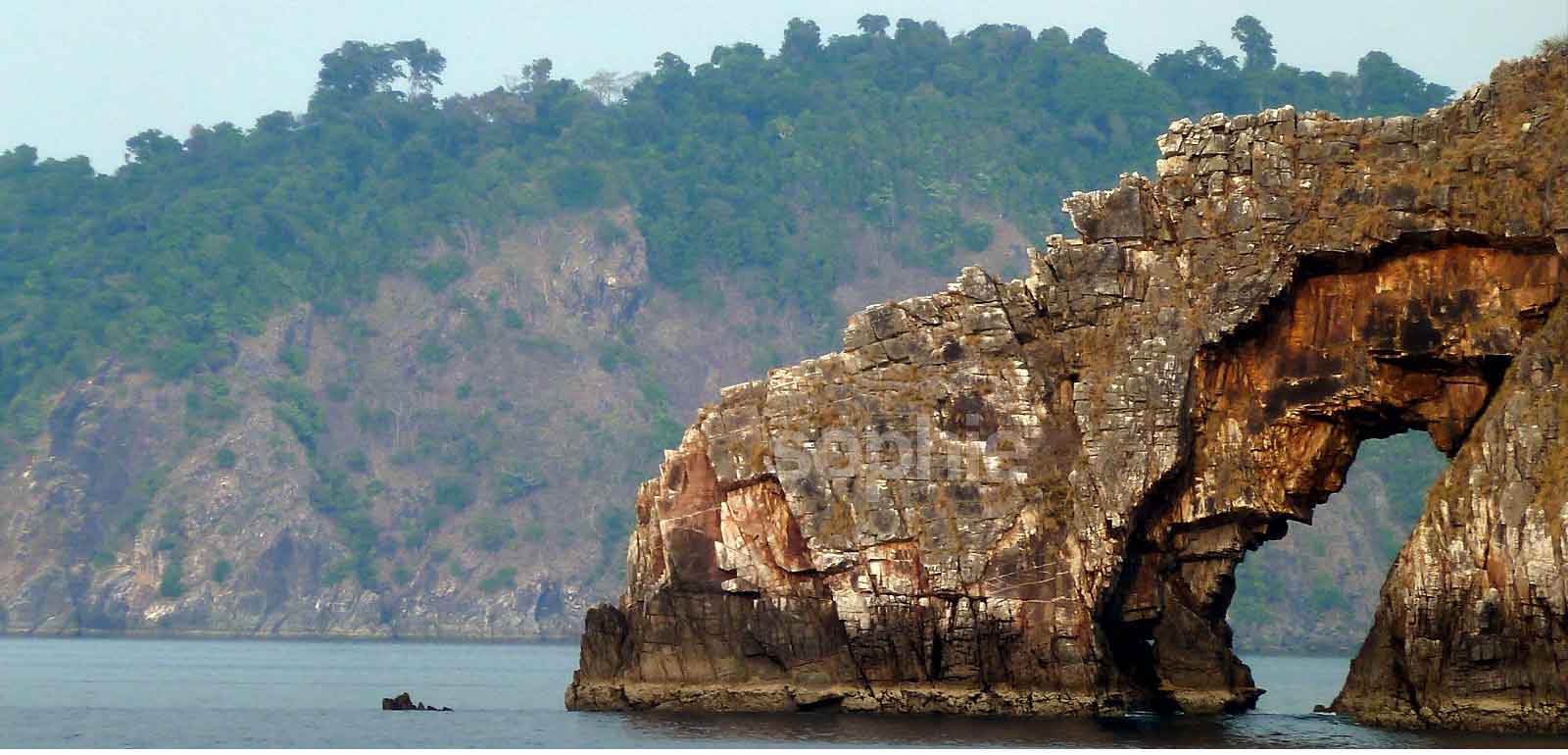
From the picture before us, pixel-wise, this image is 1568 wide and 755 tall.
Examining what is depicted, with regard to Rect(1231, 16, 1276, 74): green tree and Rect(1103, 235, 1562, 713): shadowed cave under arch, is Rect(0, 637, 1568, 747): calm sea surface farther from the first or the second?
Rect(1231, 16, 1276, 74): green tree

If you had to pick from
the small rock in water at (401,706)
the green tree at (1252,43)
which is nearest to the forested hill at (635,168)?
the green tree at (1252,43)

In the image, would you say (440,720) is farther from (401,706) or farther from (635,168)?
(635,168)

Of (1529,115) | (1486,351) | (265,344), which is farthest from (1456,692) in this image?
(265,344)

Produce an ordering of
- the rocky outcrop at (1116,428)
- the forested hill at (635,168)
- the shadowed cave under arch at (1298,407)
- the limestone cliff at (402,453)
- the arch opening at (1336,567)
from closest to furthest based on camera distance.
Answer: the rocky outcrop at (1116,428) → the shadowed cave under arch at (1298,407) → the arch opening at (1336,567) → the limestone cliff at (402,453) → the forested hill at (635,168)

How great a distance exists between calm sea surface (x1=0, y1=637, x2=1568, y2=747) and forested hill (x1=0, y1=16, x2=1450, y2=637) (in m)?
37.9

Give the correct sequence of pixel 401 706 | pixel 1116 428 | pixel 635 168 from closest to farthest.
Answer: pixel 1116 428 < pixel 401 706 < pixel 635 168

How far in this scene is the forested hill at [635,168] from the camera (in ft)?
540

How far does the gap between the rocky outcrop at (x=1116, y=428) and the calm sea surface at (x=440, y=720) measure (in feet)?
6.44

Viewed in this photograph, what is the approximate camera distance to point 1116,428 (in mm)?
62906

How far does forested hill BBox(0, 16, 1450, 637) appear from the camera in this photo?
478 ft

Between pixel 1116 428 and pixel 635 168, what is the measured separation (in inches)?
4673

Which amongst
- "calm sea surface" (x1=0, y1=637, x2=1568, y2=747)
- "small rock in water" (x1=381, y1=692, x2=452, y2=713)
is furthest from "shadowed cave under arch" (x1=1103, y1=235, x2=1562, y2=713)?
"small rock in water" (x1=381, y1=692, x2=452, y2=713)

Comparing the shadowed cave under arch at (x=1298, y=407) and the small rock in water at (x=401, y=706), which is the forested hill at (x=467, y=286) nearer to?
the small rock in water at (x=401, y=706)

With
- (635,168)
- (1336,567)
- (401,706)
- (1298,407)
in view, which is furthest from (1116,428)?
(635,168)
